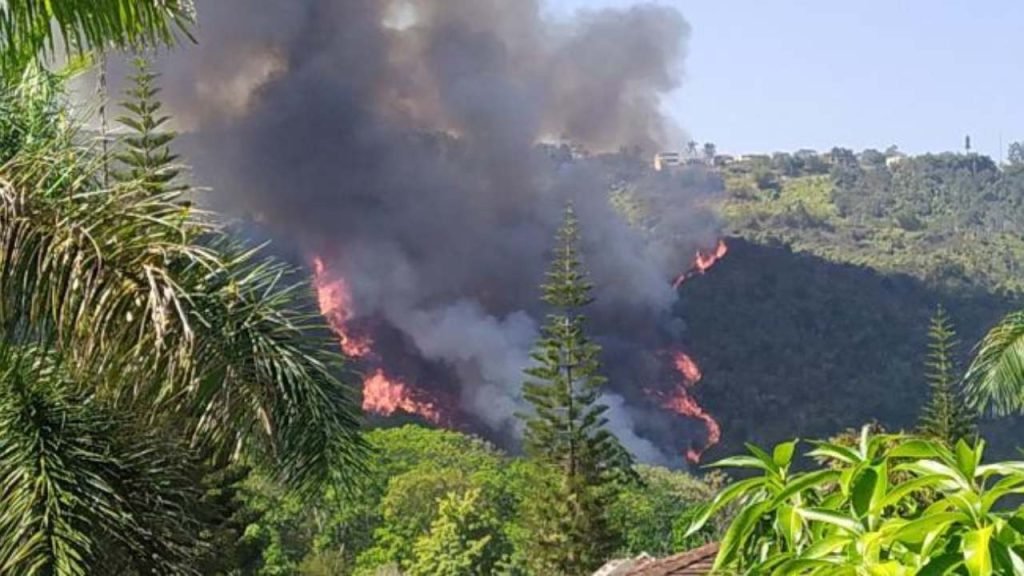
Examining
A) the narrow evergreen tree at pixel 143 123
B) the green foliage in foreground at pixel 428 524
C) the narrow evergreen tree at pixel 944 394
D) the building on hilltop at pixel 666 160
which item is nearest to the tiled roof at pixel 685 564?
the narrow evergreen tree at pixel 143 123

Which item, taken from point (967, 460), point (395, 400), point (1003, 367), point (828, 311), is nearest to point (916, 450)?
point (967, 460)

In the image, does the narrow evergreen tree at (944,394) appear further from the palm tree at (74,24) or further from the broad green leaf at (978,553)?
the broad green leaf at (978,553)

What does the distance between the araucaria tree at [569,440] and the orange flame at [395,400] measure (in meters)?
35.6

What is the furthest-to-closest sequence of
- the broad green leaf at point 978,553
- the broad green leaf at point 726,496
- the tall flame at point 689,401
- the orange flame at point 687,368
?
the orange flame at point 687,368 → the tall flame at point 689,401 → the broad green leaf at point 726,496 → the broad green leaf at point 978,553

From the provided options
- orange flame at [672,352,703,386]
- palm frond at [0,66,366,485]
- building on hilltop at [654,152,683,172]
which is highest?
building on hilltop at [654,152,683,172]

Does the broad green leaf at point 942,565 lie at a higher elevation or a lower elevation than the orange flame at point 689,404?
lower

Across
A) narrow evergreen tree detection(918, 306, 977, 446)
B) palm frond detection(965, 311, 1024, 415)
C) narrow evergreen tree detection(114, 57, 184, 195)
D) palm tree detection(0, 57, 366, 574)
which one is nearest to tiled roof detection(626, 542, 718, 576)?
palm tree detection(0, 57, 366, 574)

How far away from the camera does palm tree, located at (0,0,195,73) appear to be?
2.73 metres

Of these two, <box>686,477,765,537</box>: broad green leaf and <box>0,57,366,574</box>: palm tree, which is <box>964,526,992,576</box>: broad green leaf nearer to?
<box>686,477,765,537</box>: broad green leaf

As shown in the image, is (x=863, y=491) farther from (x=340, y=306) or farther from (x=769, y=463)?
(x=340, y=306)

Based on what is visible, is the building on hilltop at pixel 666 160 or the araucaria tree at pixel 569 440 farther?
the building on hilltop at pixel 666 160

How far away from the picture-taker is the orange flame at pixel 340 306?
60.2 m

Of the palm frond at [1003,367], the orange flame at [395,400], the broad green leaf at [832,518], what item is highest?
the orange flame at [395,400]

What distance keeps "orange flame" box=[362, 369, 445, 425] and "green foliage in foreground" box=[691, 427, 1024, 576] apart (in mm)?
58422
